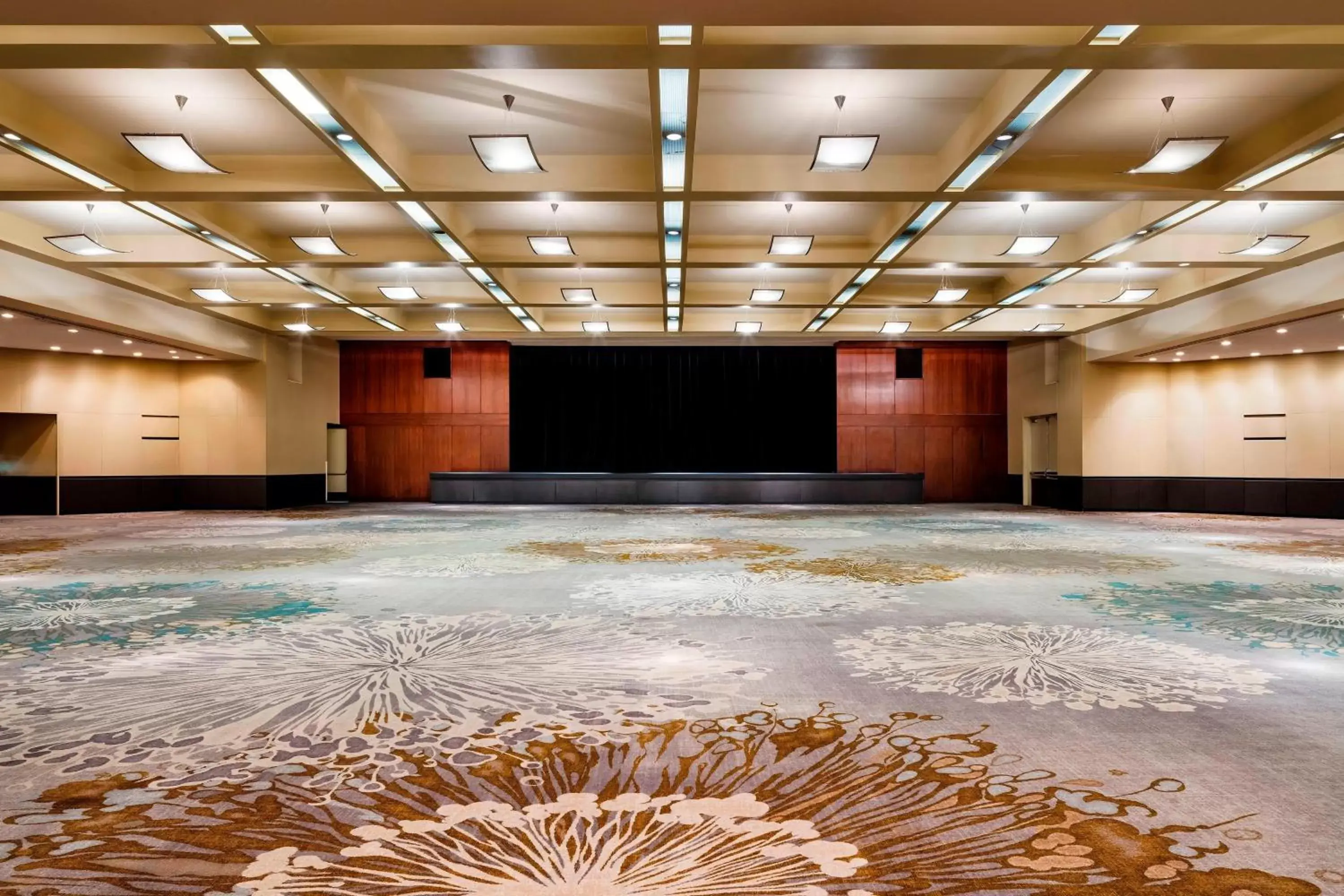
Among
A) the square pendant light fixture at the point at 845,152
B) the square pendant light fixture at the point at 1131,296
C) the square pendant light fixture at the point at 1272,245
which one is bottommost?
the square pendant light fixture at the point at 1272,245

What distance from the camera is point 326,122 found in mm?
7020

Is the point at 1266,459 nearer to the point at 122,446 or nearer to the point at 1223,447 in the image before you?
the point at 1223,447

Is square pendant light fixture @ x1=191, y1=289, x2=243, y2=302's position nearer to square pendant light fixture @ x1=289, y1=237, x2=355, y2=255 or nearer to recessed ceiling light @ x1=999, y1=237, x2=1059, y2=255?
square pendant light fixture @ x1=289, y1=237, x2=355, y2=255

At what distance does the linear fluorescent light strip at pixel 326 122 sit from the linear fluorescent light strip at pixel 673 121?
287cm

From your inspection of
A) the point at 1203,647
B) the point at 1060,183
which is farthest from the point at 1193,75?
the point at 1203,647

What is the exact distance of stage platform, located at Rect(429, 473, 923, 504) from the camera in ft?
65.8

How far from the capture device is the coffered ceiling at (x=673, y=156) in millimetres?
5699

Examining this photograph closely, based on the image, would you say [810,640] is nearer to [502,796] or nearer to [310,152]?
[502,796]

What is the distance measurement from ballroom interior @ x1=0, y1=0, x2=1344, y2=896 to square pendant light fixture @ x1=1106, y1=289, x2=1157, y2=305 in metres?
0.12

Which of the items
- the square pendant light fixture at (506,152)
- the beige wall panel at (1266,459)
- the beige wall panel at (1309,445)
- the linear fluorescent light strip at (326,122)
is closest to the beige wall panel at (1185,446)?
the beige wall panel at (1266,459)

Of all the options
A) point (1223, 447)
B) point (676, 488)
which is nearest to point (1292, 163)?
point (1223, 447)

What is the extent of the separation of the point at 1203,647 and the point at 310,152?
9.25m

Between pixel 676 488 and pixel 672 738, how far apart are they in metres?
17.3

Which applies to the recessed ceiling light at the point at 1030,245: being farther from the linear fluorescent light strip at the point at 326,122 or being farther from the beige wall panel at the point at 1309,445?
the beige wall panel at the point at 1309,445
